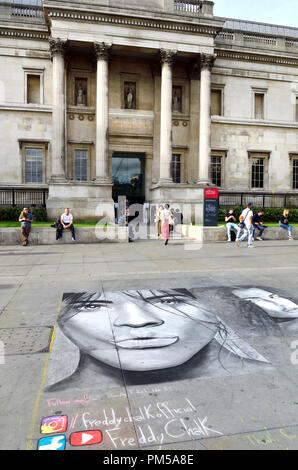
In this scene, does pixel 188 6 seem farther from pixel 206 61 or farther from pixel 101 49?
pixel 101 49

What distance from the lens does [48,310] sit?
6090 millimetres

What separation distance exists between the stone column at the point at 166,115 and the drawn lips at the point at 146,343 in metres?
21.1

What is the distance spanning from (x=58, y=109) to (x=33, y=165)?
521cm

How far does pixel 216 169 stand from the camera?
3028cm

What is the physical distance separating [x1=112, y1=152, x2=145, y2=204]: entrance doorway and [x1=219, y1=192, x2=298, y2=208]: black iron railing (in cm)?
676

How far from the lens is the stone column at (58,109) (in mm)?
23781

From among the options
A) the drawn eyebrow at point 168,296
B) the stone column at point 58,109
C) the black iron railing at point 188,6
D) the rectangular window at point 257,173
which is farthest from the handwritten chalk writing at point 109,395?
the rectangular window at point 257,173

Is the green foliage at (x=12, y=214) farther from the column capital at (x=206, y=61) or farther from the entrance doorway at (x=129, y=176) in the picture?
the column capital at (x=206, y=61)

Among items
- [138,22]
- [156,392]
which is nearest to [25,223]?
[156,392]

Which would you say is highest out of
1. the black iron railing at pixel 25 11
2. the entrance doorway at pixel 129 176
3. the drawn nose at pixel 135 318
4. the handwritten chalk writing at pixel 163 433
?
the black iron railing at pixel 25 11

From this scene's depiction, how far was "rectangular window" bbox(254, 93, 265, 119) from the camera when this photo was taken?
31.1 m
